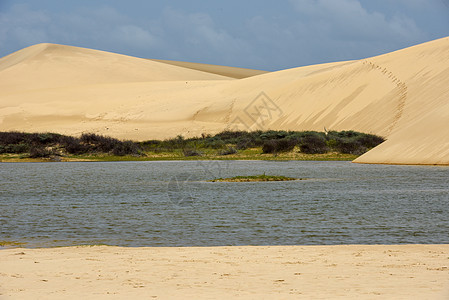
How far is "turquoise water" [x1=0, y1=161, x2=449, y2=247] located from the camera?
500 inches

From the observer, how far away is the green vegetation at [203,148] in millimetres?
44531

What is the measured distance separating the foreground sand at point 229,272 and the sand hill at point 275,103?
25183 millimetres

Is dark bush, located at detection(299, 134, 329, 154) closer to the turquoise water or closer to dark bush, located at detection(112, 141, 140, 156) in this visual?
dark bush, located at detection(112, 141, 140, 156)

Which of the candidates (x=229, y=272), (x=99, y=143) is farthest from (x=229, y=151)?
(x=229, y=272)

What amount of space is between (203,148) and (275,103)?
23194 millimetres

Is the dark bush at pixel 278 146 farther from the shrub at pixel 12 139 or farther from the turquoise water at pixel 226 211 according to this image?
the shrub at pixel 12 139

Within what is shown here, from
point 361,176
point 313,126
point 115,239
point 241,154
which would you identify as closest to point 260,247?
point 115,239

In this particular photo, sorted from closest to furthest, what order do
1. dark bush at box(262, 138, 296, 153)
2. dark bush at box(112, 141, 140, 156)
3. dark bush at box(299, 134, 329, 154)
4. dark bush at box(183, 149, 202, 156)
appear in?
dark bush at box(299, 134, 329, 154)
dark bush at box(262, 138, 296, 153)
dark bush at box(183, 149, 202, 156)
dark bush at box(112, 141, 140, 156)

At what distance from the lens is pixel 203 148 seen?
48.9 meters

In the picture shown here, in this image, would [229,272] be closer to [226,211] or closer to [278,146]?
[226,211]

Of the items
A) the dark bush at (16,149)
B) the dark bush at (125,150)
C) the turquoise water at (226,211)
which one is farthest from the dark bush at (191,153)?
the turquoise water at (226,211)

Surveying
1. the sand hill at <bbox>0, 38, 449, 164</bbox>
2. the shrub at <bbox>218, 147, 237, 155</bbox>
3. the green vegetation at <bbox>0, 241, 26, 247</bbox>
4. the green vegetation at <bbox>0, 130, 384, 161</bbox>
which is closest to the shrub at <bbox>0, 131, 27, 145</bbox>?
the green vegetation at <bbox>0, 130, 384, 161</bbox>

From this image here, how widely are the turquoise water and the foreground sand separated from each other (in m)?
1.25

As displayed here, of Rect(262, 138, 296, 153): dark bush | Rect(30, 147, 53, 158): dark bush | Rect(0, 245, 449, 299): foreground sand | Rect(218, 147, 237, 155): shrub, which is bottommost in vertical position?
Rect(0, 245, 449, 299): foreground sand
